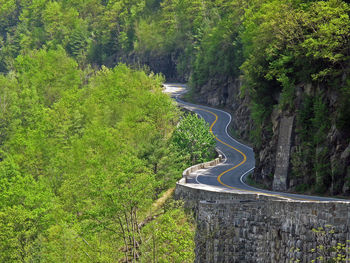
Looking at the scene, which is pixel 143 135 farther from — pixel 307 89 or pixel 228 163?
pixel 307 89

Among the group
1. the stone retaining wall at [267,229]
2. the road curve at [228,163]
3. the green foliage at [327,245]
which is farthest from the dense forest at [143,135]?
the green foliage at [327,245]

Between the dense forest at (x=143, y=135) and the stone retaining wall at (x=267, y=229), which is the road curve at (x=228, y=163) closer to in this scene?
the dense forest at (x=143, y=135)

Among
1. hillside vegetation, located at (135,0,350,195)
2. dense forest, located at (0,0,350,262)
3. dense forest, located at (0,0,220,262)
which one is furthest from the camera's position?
dense forest, located at (0,0,220,262)

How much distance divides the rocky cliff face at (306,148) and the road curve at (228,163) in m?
1.56

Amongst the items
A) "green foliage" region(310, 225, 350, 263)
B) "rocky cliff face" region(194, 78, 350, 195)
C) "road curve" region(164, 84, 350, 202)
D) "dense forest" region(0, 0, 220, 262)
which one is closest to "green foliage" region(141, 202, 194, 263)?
"dense forest" region(0, 0, 220, 262)

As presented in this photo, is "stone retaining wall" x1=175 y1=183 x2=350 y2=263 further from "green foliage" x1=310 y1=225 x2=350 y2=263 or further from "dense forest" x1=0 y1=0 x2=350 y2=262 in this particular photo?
"dense forest" x1=0 y1=0 x2=350 y2=262

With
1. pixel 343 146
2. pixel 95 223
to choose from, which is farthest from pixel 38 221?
pixel 343 146

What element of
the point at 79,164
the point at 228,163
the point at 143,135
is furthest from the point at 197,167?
the point at 79,164

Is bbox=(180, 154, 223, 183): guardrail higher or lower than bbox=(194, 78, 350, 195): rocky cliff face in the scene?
lower

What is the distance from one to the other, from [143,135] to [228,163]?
11.1 m

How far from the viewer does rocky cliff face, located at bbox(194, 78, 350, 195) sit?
126ft

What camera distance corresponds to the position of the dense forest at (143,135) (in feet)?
131

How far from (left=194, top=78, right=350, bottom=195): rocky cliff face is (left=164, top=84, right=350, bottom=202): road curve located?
1557 millimetres

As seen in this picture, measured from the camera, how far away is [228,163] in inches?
2493
